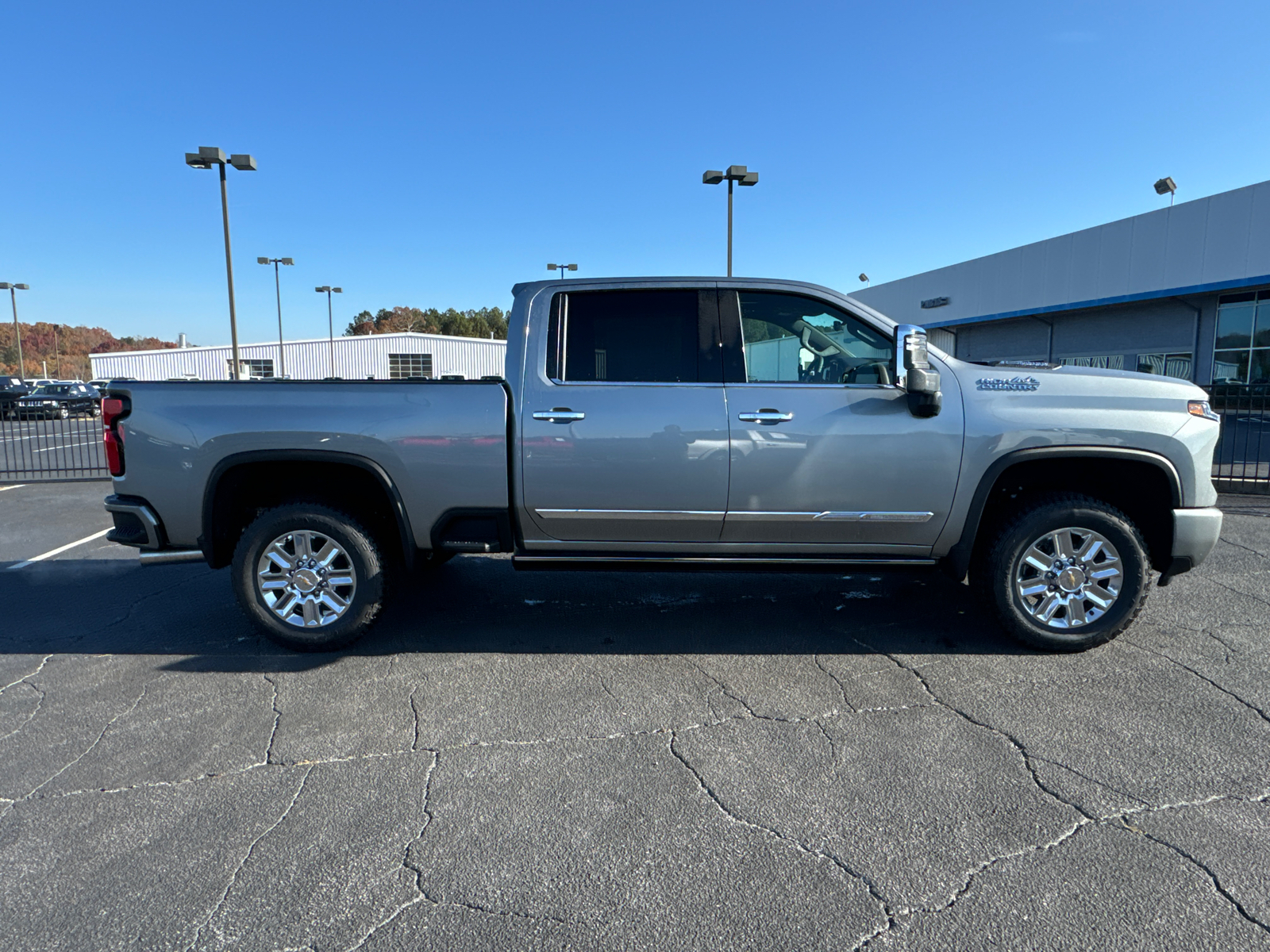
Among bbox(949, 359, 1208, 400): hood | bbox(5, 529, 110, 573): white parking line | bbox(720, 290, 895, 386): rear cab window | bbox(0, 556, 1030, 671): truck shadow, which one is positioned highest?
bbox(720, 290, 895, 386): rear cab window

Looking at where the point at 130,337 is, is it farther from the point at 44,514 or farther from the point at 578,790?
the point at 578,790

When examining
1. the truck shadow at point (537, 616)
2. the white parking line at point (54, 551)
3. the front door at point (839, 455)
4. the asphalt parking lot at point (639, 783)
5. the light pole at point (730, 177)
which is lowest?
the asphalt parking lot at point (639, 783)

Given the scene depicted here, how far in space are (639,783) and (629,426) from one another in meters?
1.84

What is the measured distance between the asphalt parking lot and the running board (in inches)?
19.5

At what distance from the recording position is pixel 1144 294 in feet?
79.6

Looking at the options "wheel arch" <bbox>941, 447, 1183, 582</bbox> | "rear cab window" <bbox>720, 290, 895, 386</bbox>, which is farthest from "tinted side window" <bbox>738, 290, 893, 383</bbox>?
"wheel arch" <bbox>941, 447, 1183, 582</bbox>

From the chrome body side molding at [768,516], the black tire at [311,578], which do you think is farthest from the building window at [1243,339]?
the black tire at [311,578]

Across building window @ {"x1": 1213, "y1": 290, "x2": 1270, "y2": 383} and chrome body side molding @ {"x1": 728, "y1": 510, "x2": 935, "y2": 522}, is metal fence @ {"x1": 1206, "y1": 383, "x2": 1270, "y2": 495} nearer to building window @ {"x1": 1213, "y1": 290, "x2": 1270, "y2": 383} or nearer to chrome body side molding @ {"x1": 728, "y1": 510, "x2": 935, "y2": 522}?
chrome body side molding @ {"x1": 728, "y1": 510, "x2": 935, "y2": 522}

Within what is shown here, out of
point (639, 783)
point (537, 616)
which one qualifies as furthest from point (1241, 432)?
point (639, 783)

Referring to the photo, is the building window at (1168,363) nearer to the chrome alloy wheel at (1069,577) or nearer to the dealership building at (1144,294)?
the dealership building at (1144,294)

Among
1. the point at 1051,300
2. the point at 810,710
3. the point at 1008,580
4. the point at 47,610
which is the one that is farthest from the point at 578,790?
the point at 1051,300

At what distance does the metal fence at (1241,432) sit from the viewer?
930 centimetres

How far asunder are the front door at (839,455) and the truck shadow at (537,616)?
36 cm

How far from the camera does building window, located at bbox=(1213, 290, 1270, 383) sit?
849 inches
